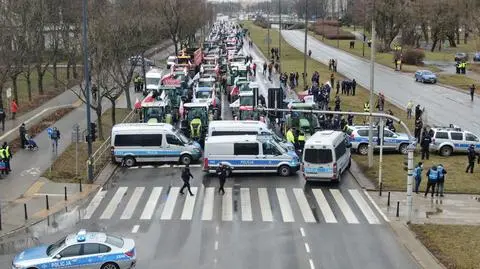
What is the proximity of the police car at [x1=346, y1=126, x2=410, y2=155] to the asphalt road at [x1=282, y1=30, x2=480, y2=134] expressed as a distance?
27.6 feet

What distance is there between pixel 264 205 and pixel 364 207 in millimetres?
4095

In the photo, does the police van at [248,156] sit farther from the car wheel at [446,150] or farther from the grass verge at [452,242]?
the car wheel at [446,150]

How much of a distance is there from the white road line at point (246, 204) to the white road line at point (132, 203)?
174 inches

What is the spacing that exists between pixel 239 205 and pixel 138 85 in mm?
35875

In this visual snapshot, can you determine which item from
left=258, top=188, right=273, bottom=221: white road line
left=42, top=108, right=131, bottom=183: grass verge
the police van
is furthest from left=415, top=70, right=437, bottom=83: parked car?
left=258, top=188, right=273, bottom=221: white road line

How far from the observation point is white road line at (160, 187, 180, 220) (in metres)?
24.9

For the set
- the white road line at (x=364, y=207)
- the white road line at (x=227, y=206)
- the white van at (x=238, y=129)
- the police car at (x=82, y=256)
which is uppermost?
the white van at (x=238, y=129)

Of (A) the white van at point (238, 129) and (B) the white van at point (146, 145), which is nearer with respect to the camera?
(B) the white van at point (146, 145)

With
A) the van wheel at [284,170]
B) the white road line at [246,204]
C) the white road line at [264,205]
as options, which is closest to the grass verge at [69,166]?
the white road line at [246,204]

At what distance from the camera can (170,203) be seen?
87.7 ft

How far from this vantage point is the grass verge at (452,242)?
1980 centimetres

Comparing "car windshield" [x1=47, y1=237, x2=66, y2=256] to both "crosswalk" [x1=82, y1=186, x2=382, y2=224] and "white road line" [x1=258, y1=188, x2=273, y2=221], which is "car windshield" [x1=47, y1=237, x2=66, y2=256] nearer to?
"crosswalk" [x1=82, y1=186, x2=382, y2=224]

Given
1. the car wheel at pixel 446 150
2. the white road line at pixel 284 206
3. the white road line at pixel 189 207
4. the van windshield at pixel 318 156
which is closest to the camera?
the white road line at pixel 284 206

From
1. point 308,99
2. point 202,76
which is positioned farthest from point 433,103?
point 202,76
